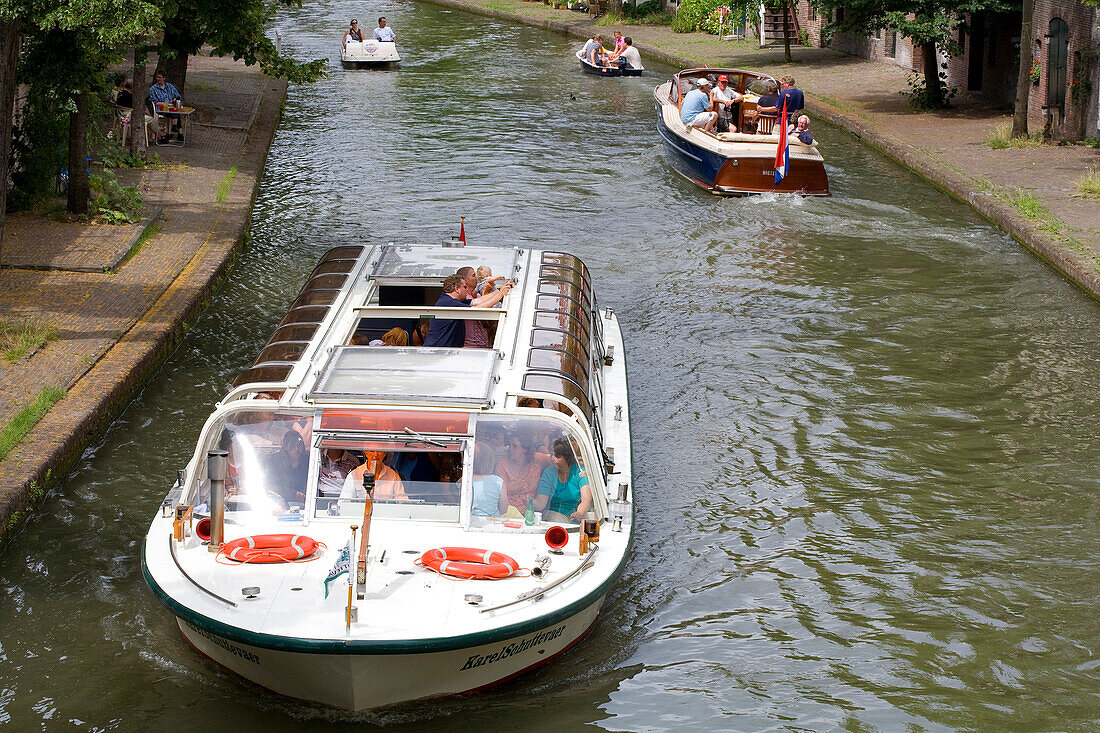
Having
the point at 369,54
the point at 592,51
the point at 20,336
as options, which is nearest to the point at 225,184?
the point at 20,336

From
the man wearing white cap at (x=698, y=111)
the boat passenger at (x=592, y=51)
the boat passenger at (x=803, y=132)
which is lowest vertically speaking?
the boat passenger at (x=803, y=132)

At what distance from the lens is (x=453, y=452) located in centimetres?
855

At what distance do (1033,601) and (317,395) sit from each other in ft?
18.4

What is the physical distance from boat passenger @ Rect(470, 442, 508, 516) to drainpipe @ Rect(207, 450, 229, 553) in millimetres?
1651

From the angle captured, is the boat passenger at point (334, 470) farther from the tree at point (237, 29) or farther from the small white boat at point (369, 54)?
the small white boat at point (369, 54)

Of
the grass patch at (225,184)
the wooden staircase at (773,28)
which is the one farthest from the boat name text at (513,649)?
the wooden staircase at (773,28)

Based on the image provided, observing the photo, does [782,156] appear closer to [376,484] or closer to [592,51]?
[376,484]

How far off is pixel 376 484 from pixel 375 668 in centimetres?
156

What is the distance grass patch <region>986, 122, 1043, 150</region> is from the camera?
23.8 m

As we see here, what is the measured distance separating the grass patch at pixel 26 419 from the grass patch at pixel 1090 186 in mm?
15929

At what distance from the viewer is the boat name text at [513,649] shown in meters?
7.57

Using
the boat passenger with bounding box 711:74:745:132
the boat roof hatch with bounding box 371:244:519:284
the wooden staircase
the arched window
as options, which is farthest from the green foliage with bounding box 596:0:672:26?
the boat roof hatch with bounding box 371:244:519:284

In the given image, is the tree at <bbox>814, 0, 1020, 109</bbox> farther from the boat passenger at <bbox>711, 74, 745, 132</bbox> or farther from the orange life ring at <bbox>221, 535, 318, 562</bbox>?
the orange life ring at <bbox>221, 535, 318, 562</bbox>

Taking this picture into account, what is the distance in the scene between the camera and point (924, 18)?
84.6ft
